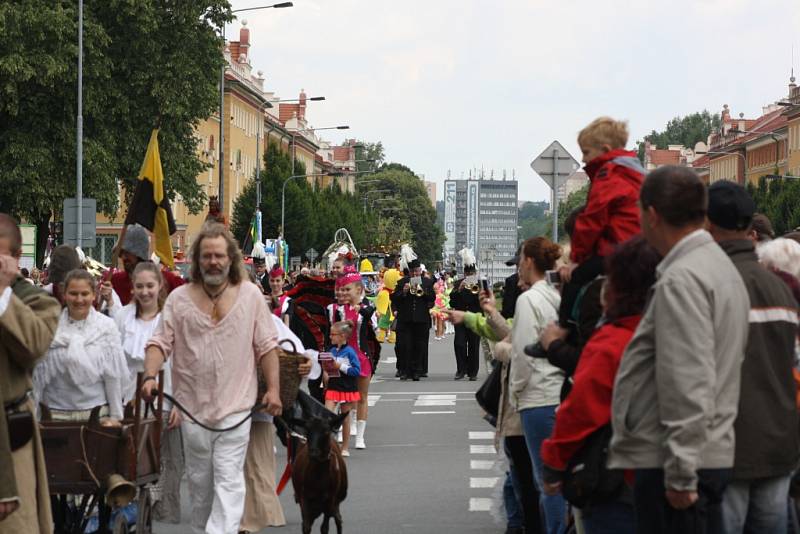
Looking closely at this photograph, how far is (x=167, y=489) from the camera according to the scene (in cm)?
1063

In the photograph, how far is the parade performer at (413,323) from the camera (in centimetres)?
2961

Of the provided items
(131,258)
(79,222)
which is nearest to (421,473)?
(131,258)

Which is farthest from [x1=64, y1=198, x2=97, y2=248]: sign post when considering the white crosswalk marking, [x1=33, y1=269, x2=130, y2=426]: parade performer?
[x1=33, y1=269, x2=130, y2=426]: parade performer

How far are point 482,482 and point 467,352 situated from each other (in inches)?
598

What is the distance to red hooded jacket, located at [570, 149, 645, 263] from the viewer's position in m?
7.34

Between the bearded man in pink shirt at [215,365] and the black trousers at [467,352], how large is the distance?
19.9 m

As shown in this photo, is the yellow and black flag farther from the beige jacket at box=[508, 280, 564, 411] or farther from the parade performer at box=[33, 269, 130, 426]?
the beige jacket at box=[508, 280, 564, 411]

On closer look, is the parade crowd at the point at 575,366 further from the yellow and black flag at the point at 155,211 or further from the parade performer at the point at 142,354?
the yellow and black flag at the point at 155,211

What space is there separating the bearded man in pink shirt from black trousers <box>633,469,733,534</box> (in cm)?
376

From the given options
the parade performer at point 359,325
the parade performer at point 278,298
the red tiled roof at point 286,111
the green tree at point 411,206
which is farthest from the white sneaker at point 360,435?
the green tree at point 411,206

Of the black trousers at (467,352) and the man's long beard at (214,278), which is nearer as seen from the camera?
the man's long beard at (214,278)

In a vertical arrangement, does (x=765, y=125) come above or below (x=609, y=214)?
above

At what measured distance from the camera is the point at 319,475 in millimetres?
10727

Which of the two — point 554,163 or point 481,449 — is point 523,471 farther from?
point 554,163
